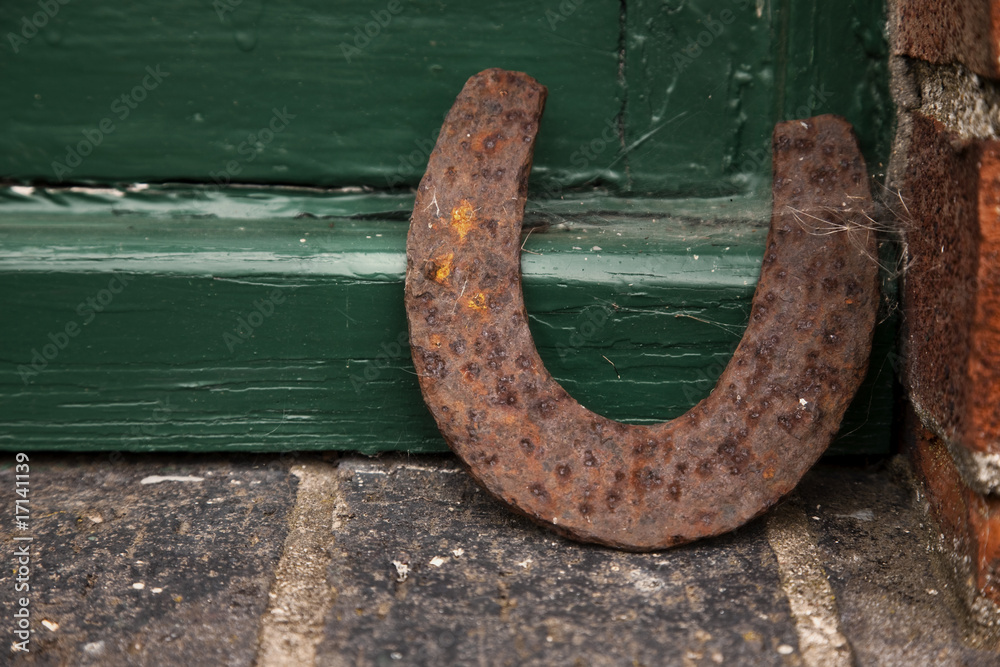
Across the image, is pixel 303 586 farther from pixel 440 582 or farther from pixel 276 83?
pixel 276 83

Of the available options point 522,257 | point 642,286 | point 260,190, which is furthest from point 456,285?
point 260,190

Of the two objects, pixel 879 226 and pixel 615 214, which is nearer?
pixel 879 226

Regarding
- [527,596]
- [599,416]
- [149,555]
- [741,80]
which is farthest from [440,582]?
[741,80]

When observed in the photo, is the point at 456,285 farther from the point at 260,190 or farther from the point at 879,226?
the point at 879,226

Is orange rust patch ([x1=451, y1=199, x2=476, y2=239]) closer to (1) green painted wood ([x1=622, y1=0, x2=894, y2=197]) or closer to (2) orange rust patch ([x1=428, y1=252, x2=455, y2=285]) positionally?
(2) orange rust patch ([x1=428, y1=252, x2=455, y2=285])

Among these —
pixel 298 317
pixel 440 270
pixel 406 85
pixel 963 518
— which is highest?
pixel 406 85

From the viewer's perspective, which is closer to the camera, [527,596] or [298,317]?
[527,596]

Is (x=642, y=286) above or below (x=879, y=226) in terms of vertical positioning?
below
